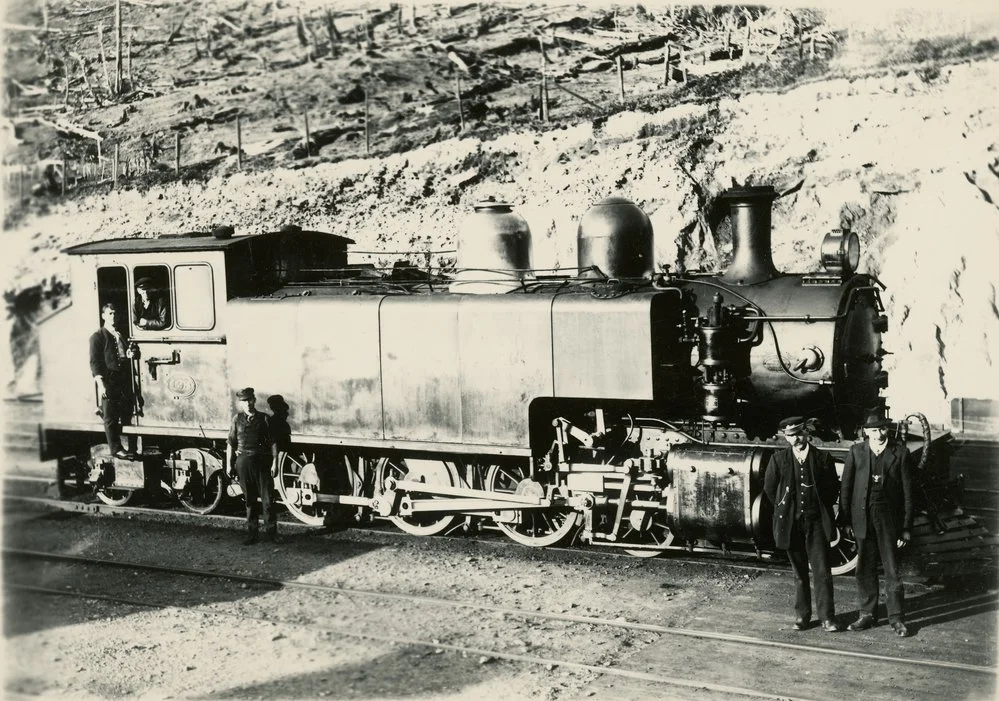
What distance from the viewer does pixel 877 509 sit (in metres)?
7.21

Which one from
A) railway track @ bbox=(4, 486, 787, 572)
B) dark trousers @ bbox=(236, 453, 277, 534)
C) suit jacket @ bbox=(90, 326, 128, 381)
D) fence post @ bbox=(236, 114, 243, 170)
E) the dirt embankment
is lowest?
railway track @ bbox=(4, 486, 787, 572)

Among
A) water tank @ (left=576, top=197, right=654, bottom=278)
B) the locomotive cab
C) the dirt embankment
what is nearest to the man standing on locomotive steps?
the locomotive cab

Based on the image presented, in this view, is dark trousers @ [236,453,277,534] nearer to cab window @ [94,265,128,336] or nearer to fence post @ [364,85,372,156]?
cab window @ [94,265,128,336]

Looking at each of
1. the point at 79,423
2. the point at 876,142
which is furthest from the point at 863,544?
the point at 876,142

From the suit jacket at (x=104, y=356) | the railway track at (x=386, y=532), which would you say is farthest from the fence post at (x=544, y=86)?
the railway track at (x=386, y=532)

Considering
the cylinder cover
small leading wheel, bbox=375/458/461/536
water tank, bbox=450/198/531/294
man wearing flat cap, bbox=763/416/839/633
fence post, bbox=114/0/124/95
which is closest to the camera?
man wearing flat cap, bbox=763/416/839/633

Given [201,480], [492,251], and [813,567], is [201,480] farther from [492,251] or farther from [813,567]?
[813,567]

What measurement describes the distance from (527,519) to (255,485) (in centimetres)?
273

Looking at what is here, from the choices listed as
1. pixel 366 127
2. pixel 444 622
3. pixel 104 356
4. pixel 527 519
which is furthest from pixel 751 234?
pixel 366 127

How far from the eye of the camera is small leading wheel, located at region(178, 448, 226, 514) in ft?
36.7

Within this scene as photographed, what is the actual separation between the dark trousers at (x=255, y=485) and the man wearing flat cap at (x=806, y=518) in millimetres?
5180

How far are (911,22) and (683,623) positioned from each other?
53.9 ft

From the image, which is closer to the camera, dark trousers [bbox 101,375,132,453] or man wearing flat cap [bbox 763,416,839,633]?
man wearing flat cap [bbox 763,416,839,633]

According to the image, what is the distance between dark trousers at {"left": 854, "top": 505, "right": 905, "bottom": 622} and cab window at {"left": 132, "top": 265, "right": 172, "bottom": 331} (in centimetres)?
735
